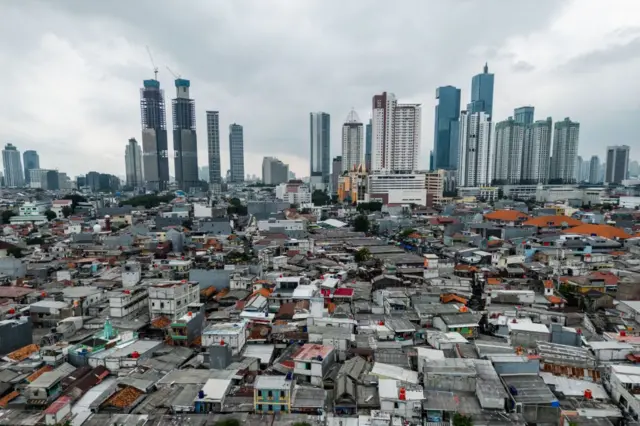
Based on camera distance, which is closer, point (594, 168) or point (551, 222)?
point (551, 222)

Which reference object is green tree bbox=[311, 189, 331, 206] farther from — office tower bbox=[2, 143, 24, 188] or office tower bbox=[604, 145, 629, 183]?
office tower bbox=[2, 143, 24, 188]

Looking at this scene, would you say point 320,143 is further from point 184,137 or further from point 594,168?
point 594,168

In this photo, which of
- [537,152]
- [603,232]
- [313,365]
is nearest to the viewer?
[313,365]

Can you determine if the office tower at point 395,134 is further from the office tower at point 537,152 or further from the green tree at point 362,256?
the green tree at point 362,256

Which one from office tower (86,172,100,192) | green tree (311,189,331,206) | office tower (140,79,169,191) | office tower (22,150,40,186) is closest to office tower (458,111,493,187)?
green tree (311,189,331,206)

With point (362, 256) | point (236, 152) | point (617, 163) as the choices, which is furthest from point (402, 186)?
point (617, 163)

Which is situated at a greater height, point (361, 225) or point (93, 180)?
point (93, 180)

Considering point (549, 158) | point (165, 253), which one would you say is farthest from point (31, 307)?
point (549, 158)

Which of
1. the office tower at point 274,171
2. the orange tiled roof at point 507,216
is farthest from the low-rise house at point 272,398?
the office tower at point 274,171
